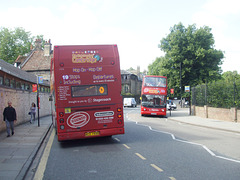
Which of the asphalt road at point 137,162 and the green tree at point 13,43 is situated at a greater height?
the green tree at point 13,43

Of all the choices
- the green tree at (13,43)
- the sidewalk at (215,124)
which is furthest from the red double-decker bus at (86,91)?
the green tree at (13,43)

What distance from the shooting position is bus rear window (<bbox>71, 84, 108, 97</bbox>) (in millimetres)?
9731

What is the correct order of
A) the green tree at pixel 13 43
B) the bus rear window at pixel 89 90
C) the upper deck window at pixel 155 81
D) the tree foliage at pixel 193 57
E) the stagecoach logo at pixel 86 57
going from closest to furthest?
the bus rear window at pixel 89 90, the stagecoach logo at pixel 86 57, the upper deck window at pixel 155 81, the tree foliage at pixel 193 57, the green tree at pixel 13 43

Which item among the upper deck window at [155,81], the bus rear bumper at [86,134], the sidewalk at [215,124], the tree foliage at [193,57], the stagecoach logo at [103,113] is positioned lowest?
the sidewalk at [215,124]

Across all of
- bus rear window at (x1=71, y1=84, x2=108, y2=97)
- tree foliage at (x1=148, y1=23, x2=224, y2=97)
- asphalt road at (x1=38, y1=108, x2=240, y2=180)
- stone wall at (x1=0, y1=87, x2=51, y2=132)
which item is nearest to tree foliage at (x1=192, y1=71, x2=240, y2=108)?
asphalt road at (x1=38, y1=108, x2=240, y2=180)

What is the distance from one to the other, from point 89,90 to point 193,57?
3644cm

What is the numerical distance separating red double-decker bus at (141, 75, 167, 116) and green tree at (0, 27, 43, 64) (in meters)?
45.5

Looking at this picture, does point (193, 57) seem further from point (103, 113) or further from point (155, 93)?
point (103, 113)

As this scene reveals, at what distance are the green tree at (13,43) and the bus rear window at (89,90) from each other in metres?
57.5

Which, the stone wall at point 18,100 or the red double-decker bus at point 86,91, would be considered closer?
the red double-decker bus at point 86,91

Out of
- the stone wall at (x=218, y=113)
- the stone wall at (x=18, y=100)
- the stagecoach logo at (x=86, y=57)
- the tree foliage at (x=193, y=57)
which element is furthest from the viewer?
the tree foliage at (x=193, y=57)

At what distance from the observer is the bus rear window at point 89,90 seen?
9.73m

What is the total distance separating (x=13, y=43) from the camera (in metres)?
62.8

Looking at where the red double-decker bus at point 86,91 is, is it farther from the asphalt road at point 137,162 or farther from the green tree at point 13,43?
the green tree at point 13,43
